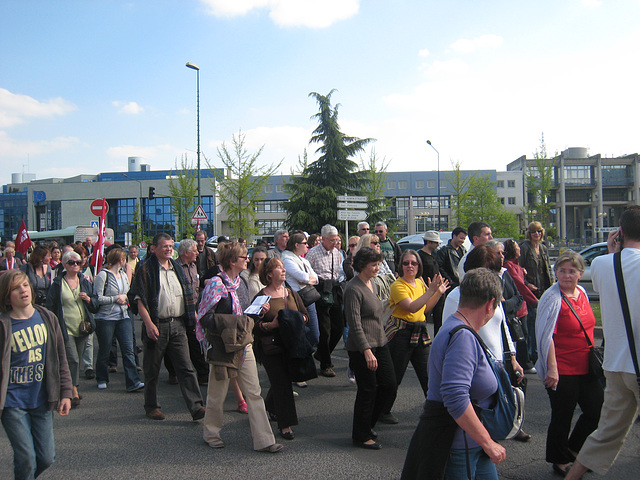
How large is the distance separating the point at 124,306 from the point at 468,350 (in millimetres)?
5824

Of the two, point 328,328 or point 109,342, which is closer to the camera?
point 109,342

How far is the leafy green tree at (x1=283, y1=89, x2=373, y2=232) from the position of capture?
28.1 meters

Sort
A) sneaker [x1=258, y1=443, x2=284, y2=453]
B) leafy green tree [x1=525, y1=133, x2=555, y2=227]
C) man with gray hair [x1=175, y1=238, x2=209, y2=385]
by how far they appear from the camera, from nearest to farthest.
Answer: sneaker [x1=258, y1=443, x2=284, y2=453] → man with gray hair [x1=175, y1=238, x2=209, y2=385] → leafy green tree [x1=525, y1=133, x2=555, y2=227]

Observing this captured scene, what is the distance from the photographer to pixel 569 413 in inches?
160

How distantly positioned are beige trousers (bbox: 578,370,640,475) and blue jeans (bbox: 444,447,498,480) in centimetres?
123

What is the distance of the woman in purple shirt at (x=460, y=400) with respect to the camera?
8.27ft

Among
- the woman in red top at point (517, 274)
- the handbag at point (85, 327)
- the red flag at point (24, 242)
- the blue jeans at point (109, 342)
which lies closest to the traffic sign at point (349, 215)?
the red flag at point (24, 242)

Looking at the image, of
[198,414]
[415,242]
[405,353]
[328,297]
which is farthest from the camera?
[415,242]

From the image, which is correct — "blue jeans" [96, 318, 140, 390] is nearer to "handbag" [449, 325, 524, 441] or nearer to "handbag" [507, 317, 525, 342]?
"handbag" [507, 317, 525, 342]

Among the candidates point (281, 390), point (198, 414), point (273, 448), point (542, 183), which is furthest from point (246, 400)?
point (542, 183)

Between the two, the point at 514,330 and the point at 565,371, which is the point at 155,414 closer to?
the point at 514,330

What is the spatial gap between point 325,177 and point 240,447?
24.5 metres

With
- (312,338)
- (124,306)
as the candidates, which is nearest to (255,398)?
(312,338)

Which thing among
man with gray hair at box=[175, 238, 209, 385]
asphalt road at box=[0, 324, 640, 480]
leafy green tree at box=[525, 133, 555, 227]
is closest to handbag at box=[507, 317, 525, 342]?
asphalt road at box=[0, 324, 640, 480]
